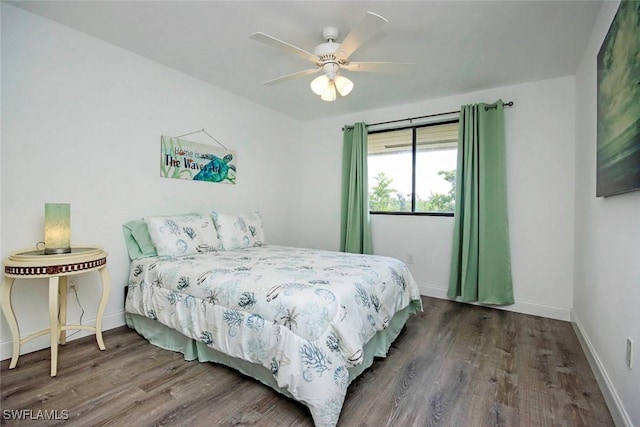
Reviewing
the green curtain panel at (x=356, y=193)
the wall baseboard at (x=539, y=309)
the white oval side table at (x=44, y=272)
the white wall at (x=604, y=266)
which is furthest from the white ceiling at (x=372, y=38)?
the wall baseboard at (x=539, y=309)

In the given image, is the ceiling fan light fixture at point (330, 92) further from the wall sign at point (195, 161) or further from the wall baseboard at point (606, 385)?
the wall baseboard at point (606, 385)

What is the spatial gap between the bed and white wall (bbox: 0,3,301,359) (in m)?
0.28

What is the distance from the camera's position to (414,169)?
382 centimetres

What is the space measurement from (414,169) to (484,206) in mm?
955

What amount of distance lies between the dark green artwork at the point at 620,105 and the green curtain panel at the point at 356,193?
96.5 inches

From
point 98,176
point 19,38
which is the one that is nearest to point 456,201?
point 98,176

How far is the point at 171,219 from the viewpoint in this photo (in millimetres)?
2730

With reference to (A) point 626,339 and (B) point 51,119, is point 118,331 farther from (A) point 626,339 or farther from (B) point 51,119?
(A) point 626,339

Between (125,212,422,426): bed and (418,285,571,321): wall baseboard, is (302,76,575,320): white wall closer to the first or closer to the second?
(418,285,571,321): wall baseboard

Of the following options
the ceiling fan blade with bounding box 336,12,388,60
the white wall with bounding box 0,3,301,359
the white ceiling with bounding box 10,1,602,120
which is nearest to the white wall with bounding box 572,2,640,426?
the white ceiling with bounding box 10,1,602,120

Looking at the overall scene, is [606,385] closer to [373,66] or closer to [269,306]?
[269,306]

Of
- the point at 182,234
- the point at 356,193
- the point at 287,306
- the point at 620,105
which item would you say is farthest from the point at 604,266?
the point at 182,234

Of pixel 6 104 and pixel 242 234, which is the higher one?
pixel 6 104

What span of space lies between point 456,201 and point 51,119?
3.79 meters
